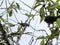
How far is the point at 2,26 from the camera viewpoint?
0.78m

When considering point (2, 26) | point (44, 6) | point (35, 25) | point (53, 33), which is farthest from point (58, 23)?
point (35, 25)

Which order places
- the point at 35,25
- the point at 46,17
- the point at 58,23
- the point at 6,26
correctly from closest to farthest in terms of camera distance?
the point at 58,23
the point at 46,17
the point at 6,26
the point at 35,25

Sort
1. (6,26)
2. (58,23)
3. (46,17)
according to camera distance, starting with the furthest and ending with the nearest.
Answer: (6,26), (46,17), (58,23)

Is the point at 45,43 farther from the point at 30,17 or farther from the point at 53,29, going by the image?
the point at 30,17

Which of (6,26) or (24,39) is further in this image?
(24,39)

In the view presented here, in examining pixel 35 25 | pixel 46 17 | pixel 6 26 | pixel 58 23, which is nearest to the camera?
pixel 58 23

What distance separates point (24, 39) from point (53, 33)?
0.47m

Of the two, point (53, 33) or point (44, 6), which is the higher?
point (44, 6)

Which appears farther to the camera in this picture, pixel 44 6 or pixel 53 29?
pixel 44 6

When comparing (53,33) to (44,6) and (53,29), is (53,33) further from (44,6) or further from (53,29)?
(44,6)

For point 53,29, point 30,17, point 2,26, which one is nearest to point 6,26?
point 2,26

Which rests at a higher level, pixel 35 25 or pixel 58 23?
pixel 35 25

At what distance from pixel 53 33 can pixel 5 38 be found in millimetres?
230

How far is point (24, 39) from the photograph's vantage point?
107 cm
